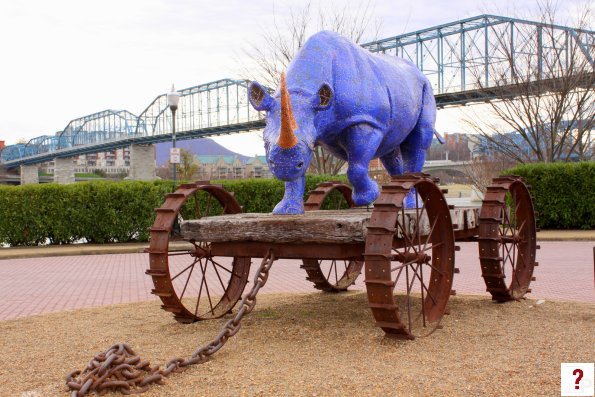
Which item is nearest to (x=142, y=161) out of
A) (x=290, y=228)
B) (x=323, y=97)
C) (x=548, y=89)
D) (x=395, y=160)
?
(x=548, y=89)

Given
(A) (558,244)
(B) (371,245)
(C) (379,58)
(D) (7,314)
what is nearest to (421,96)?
(C) (379,58)

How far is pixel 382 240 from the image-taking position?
464 centimetres

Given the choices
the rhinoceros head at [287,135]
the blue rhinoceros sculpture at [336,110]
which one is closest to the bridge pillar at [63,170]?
the blue rhinoceros sculpture at [336,110]

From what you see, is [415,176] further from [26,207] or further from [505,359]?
[26,207]

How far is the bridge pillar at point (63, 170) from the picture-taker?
95000mm

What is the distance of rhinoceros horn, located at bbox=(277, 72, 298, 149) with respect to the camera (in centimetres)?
492

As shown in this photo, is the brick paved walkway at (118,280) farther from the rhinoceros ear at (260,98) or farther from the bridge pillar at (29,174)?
the bridge pillar at (29,174)

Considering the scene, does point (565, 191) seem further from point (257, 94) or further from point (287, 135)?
point (287, 135)

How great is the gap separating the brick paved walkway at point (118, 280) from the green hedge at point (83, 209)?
8.14 ft

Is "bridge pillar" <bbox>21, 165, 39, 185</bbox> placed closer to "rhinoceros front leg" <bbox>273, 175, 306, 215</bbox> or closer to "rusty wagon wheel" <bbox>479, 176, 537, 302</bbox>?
"rusty wagon wheel" <bbox>479, 176, 537, 302</bbox>

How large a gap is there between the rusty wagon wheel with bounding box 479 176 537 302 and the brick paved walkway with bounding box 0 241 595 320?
974 millimetres

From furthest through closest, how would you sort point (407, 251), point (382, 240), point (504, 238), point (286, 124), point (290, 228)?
point (504, 238), point (407, 251), point (290, 228), point (286, 124), point (382, 240)

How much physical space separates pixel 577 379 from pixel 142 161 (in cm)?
7434

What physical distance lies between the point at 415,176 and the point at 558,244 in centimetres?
1384
